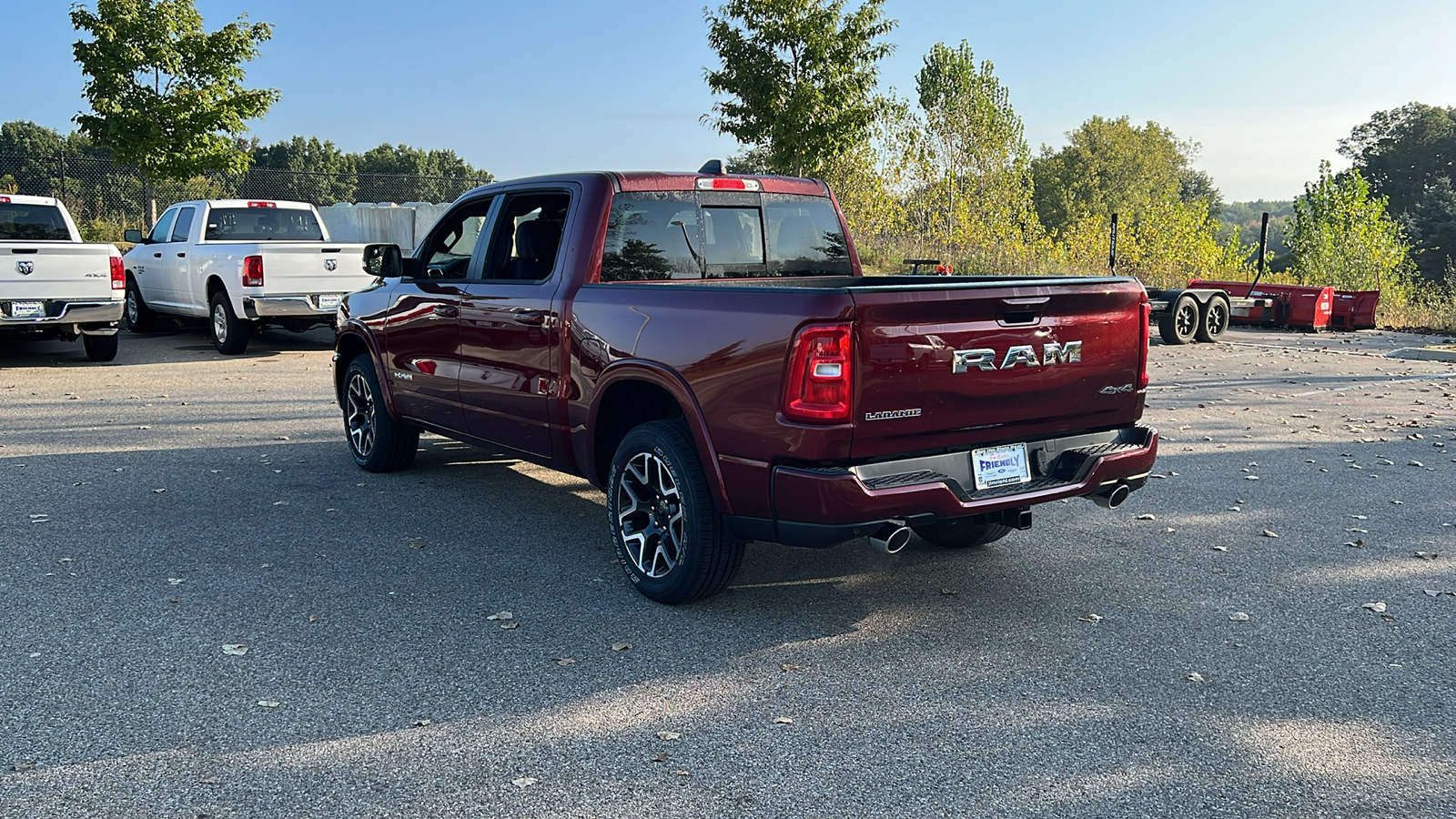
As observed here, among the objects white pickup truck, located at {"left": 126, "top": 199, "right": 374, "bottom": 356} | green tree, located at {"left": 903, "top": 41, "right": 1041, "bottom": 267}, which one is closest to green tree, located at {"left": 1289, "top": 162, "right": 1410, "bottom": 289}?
green tree, located at {"left": 903, "top": 41, "right": 1041, "bottom": 267}

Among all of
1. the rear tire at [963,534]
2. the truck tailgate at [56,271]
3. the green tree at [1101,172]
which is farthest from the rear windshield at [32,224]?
the green tree at [1101,172]

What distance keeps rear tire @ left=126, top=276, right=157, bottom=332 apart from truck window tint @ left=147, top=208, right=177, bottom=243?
1.02 meters

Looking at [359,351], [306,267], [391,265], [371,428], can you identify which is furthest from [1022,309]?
[306,267]

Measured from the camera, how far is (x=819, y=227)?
6234 mm

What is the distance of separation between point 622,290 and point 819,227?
62.6 inches

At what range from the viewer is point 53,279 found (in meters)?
12.5

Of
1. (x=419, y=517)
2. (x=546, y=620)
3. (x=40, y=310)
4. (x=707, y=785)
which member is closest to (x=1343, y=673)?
(x=707, y=785)

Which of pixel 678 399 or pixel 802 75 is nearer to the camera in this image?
pixel 678 399

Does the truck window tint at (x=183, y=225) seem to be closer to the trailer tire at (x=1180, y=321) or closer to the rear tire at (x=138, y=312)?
the rear tire at (x=138, y=312)

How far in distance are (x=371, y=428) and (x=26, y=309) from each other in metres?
7.25

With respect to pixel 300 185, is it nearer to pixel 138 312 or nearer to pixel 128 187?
pixel 128 187

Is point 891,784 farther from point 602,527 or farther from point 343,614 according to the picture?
point 602,527

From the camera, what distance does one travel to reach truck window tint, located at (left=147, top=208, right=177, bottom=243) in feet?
52.1

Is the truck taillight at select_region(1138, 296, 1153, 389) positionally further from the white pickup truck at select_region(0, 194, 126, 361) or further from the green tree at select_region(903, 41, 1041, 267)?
the green tree at select_region(903, 41, 1041, 267)
